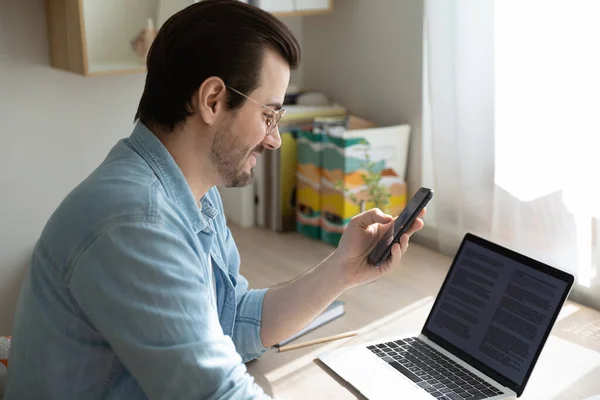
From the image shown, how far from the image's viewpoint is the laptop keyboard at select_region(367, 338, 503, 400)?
135 cm

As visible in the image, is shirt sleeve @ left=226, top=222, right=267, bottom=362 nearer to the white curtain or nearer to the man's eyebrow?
the man's eyebrow

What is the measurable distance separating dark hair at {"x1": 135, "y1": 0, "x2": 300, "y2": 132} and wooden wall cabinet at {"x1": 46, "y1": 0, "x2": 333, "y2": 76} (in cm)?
75

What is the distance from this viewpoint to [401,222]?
1428 millimetres

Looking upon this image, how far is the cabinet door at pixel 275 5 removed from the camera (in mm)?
2193

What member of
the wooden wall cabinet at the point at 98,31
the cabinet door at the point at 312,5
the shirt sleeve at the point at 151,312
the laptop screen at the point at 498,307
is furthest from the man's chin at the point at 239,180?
the cabinet door at the point at 312,5

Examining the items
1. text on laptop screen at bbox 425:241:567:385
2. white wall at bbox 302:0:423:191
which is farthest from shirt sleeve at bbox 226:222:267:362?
white wall at bbox 302:0:423:191

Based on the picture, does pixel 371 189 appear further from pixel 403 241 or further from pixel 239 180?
pixel 239 180

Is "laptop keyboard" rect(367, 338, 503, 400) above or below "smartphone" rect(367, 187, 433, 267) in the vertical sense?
below

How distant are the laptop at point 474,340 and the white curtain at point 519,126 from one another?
15.7 inches

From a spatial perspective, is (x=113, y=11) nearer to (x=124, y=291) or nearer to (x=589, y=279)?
(x=124, y=291)

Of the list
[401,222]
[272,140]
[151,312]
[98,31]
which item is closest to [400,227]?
[401,222]

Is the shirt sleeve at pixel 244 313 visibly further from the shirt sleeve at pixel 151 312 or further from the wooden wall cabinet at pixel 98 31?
the wooden wall cabinet at pixel 98 31

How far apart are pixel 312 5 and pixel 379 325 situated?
40.4 inches

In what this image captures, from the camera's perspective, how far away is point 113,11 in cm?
195
